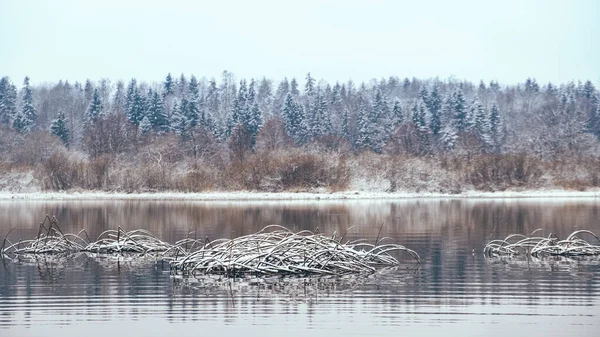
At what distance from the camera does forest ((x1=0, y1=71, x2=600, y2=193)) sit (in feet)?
214

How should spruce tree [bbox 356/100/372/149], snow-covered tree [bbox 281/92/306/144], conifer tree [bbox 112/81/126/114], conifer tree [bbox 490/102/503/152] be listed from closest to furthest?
spruce tree [bbox 356/100/372/149]
snow-covered tree [bbox 281/92/306/144]
conifer tree [bbox 490/102/503/152]
conifer tree [bbox 112/81/126/114]

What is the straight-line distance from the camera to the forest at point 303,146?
214ft

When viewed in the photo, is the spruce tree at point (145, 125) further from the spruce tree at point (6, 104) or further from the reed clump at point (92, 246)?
the reed clump at point (92, 246)

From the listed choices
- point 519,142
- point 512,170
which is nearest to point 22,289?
point 512,170

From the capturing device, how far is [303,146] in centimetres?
7931

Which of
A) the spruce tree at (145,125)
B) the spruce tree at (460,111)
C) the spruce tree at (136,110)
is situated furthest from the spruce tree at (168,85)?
the spruce tree at (460,111)

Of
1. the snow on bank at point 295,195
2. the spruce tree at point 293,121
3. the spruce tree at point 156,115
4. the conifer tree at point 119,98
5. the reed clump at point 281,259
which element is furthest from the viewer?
the conifer tree at point 119,98

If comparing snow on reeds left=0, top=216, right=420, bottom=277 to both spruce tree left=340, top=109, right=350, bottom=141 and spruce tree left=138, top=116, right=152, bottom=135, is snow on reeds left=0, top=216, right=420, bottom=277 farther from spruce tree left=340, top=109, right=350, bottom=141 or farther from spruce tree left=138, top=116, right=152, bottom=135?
spruce tree left=340, top=109, right=350, bottom=141

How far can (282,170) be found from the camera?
6538cm

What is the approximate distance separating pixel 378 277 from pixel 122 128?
6863 centimetres

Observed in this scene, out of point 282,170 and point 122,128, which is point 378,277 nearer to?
point 282,170

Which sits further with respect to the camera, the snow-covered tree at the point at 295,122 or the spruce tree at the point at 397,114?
the spruce tree at the point at 397,114

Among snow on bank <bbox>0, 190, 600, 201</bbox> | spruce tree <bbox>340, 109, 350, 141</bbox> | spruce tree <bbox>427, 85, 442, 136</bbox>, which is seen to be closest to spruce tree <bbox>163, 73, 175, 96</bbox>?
spruce tree <bbox>340, 109, 350, 141</bbox>

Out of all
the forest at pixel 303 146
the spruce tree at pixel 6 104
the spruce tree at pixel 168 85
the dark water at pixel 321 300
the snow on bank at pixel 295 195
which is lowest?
the dark water at pixel 321 300
